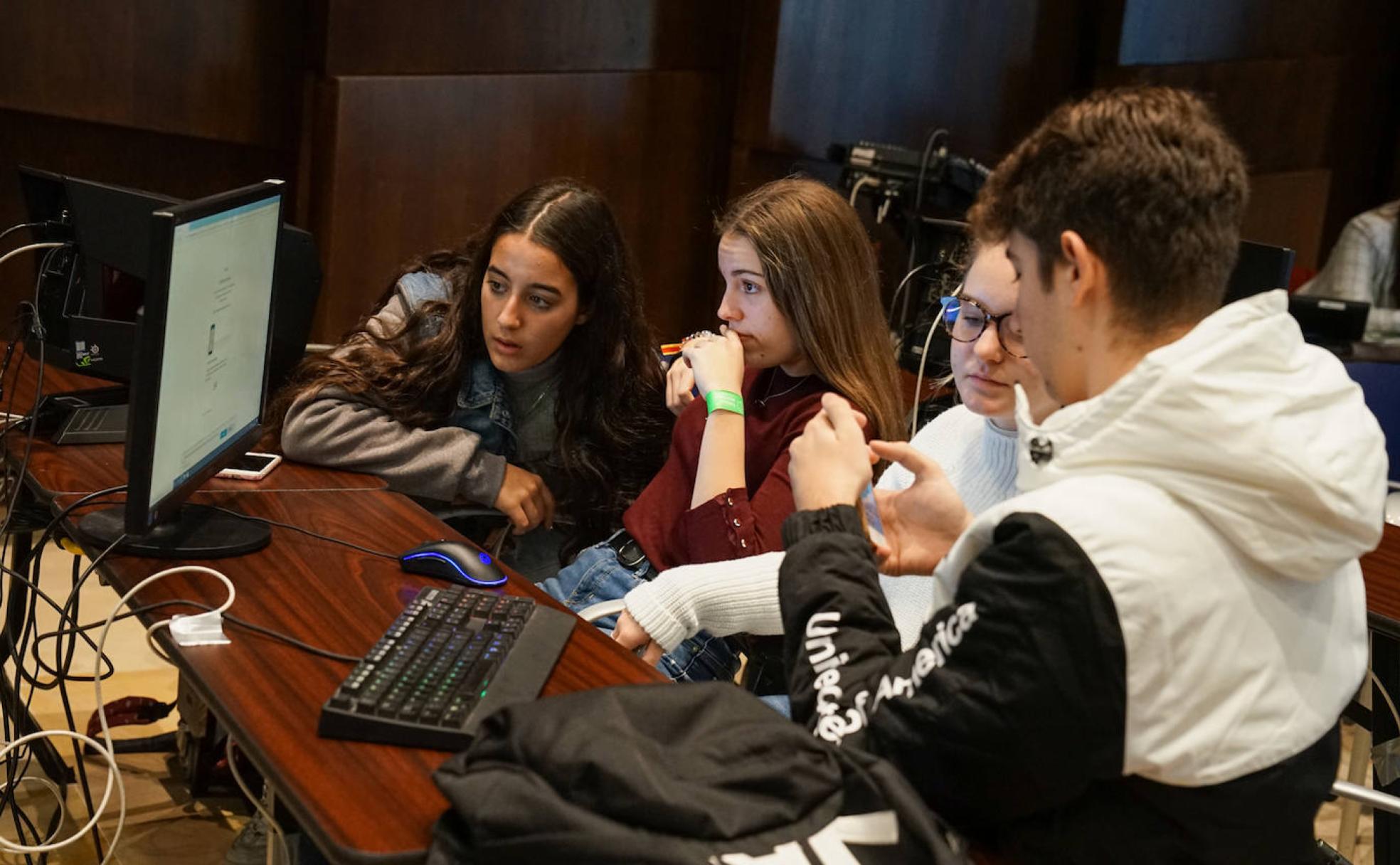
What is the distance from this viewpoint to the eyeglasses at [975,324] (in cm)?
179

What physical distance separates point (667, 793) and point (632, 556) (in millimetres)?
1112

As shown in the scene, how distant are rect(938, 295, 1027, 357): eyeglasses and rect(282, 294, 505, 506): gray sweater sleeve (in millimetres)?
873

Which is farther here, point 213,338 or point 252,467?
point 252,467

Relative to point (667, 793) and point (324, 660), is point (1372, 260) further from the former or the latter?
point (667, 793)

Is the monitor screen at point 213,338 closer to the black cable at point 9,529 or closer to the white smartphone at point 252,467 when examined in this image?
the white smartphone at point 252,467

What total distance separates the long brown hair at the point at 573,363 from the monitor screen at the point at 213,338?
0.43m

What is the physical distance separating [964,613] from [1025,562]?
7 cm

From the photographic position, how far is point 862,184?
4.31 meters

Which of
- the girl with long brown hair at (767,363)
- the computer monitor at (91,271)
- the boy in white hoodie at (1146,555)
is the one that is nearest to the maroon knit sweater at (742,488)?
the girl with long brown hair at (767,363)

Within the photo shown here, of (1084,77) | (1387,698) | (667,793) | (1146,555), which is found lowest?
(1387,698)

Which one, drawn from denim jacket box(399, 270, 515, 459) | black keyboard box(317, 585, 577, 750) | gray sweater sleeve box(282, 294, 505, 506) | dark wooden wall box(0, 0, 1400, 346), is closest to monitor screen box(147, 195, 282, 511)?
gray sweater sleeve box(282, 294, 505, 506)

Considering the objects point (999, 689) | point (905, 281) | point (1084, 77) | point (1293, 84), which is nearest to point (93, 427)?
point (999, 689)

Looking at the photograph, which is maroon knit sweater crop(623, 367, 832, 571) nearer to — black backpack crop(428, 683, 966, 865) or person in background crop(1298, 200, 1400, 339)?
black backpack crop(428, 683, 966, 865)

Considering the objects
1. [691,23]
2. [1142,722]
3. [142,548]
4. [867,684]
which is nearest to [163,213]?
[142,548]
